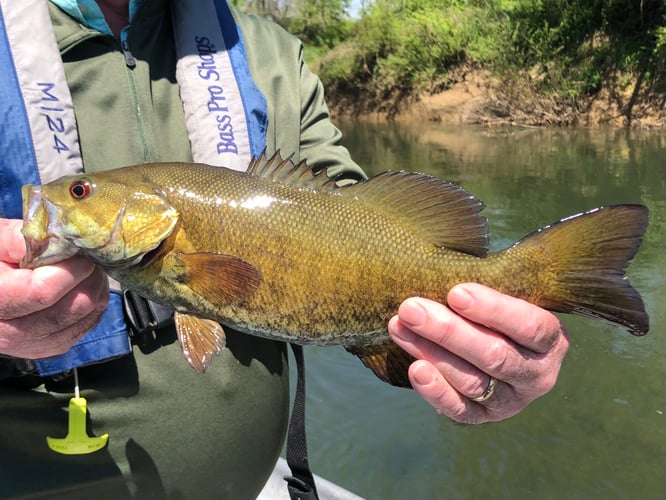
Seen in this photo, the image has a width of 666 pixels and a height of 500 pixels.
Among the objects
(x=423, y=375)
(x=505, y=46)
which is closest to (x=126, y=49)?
(x=423, y=375)

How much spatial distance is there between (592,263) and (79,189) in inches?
51.8

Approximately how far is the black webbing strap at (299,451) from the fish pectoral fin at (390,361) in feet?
1.78

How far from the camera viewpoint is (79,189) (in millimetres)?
1561

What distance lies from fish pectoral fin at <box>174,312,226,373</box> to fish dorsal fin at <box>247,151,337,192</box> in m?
0.42

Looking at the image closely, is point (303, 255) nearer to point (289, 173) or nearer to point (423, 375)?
point (289, 173)

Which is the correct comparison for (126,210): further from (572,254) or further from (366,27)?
(366,27)

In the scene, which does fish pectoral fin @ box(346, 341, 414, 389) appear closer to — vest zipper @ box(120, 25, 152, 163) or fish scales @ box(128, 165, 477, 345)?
fish scales @ box(128, 165, 477, 345)

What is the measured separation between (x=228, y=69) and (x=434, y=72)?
23.1 meters

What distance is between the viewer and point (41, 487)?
2.05 m

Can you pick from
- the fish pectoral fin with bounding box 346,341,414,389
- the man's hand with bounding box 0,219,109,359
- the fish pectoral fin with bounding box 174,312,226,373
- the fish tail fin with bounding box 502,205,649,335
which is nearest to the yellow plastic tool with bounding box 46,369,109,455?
the man's hand with bounding box 0,219,109,359

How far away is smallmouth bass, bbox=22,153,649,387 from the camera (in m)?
1.54

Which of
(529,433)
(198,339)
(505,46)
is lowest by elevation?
(529,433)

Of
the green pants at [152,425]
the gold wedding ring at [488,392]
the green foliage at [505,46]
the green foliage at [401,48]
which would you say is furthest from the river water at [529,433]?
the green foliage at [401,48]

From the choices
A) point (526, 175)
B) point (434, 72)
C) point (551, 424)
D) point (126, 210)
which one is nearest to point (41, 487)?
point (126, 210)
